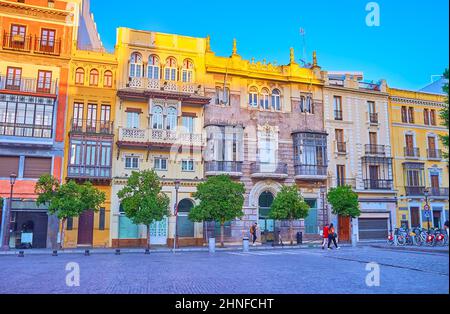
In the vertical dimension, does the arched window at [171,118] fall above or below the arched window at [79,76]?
below

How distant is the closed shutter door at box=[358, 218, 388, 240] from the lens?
115ft

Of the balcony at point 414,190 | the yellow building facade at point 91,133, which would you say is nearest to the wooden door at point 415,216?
the balcony at point 414,190

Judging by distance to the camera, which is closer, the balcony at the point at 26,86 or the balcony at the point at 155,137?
the balcony at the point at 26,86

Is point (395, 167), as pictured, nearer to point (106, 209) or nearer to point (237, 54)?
point (237, 54)

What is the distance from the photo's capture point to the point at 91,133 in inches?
1145

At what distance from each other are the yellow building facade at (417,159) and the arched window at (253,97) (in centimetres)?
1318

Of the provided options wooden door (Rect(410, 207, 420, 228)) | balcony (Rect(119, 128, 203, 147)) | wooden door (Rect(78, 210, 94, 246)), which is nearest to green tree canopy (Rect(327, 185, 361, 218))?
wooden door (Rect(410, 207, 420, 228))

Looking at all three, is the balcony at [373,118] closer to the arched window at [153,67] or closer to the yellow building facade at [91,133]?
the arched window at [153,67]

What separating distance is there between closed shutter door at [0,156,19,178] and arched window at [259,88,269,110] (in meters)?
18.9

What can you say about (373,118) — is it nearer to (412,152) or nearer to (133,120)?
(412,152)

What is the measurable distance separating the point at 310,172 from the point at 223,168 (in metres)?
7.44

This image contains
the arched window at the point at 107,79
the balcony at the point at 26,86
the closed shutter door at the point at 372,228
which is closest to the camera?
the balcony at the point at 26,86

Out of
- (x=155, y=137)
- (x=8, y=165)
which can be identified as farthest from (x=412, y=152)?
(x=8, y=165)

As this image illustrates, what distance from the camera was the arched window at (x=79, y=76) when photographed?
3008cm
